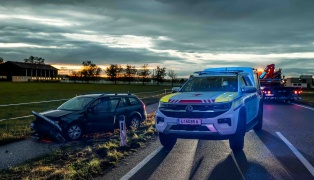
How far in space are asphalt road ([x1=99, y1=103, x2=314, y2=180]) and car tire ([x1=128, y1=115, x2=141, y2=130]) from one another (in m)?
2.63

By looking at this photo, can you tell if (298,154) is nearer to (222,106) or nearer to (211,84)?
(222,106)

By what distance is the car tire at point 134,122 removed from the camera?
1271 cm

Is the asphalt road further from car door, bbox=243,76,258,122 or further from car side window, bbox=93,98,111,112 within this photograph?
car side window, bbox=93,98,111,112

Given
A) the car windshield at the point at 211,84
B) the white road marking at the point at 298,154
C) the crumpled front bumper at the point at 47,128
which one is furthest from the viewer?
the crumpled front bumper at the point at 47,128

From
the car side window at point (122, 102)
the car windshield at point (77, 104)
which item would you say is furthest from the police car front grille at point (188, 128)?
the car side window at point (122, 102)

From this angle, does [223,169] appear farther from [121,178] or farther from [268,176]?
[121,178]

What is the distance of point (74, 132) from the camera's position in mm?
10766

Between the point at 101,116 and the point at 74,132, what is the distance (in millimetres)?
1125

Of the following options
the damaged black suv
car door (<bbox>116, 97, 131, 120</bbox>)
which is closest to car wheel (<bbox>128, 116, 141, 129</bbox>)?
the damaged black suv

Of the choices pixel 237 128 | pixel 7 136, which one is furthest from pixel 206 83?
pixel 7 136

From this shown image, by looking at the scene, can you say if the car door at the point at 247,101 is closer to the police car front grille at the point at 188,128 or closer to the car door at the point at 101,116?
the police car front grille at the point at 188,128

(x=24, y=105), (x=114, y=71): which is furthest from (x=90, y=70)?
(x=24, y=105)

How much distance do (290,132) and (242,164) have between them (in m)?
5.31

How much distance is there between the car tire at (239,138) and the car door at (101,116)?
4680mm
